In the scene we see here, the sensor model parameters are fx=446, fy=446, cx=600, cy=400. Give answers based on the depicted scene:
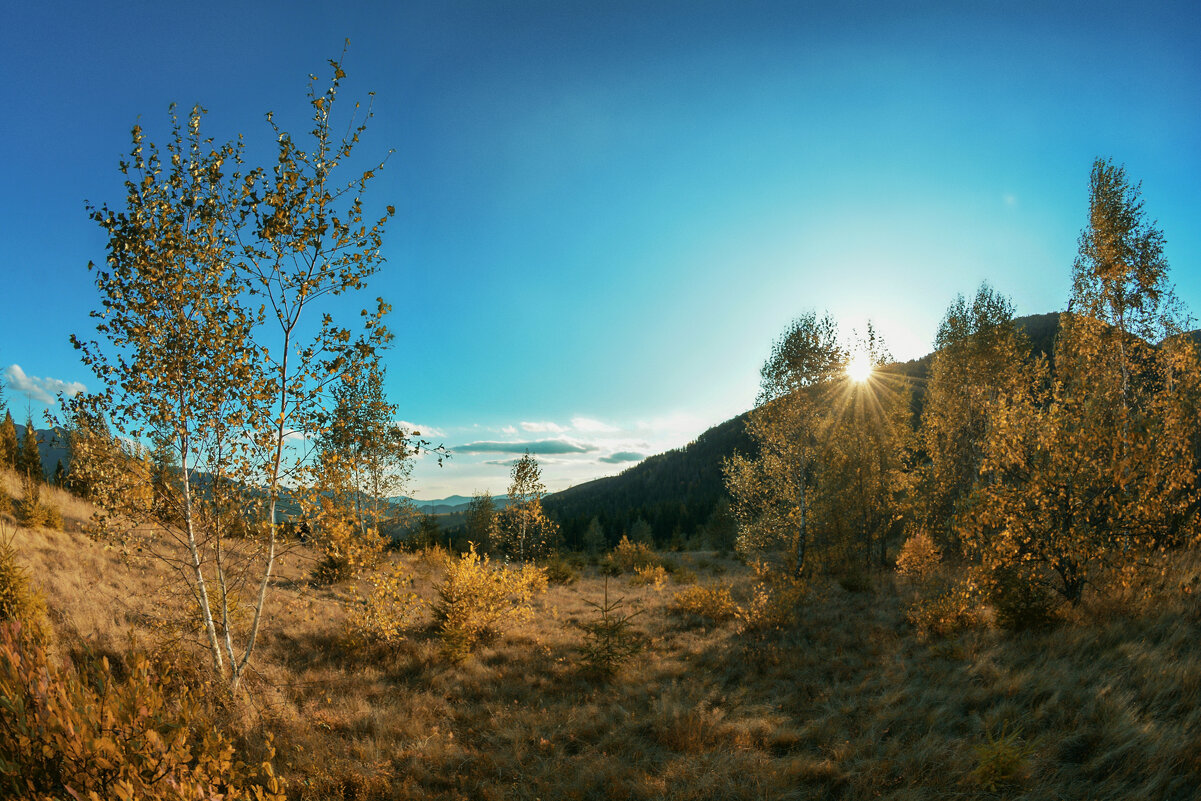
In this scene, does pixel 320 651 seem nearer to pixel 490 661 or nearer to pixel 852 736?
pixel 490 661

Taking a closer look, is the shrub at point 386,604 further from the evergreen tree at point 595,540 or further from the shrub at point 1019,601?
the evergreen tree at point 595,540

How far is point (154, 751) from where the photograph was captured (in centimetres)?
372

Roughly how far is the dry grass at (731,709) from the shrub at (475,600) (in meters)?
0.60

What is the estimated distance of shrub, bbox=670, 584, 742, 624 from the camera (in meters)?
14.0

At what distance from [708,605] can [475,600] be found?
24.3 ft

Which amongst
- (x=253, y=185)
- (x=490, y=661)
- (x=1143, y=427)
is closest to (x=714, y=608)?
(x=490, y=661)

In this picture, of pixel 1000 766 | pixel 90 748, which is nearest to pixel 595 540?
pixel 1000 766

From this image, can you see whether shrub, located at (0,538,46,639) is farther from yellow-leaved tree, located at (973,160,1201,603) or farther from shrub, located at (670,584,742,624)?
yellow-leaved tree, located at (973,160,1201,603)

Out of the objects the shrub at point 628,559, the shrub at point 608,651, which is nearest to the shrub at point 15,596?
the shrub at point 608,651

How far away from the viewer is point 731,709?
819cm

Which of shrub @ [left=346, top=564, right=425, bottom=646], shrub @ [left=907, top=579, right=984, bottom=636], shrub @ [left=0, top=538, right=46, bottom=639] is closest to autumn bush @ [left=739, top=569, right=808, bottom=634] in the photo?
shrub @ [left=907, top=579, right=984, bottom=636]

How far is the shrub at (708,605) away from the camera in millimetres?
13984

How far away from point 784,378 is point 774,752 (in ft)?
54.1

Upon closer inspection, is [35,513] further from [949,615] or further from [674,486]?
[674,486]
